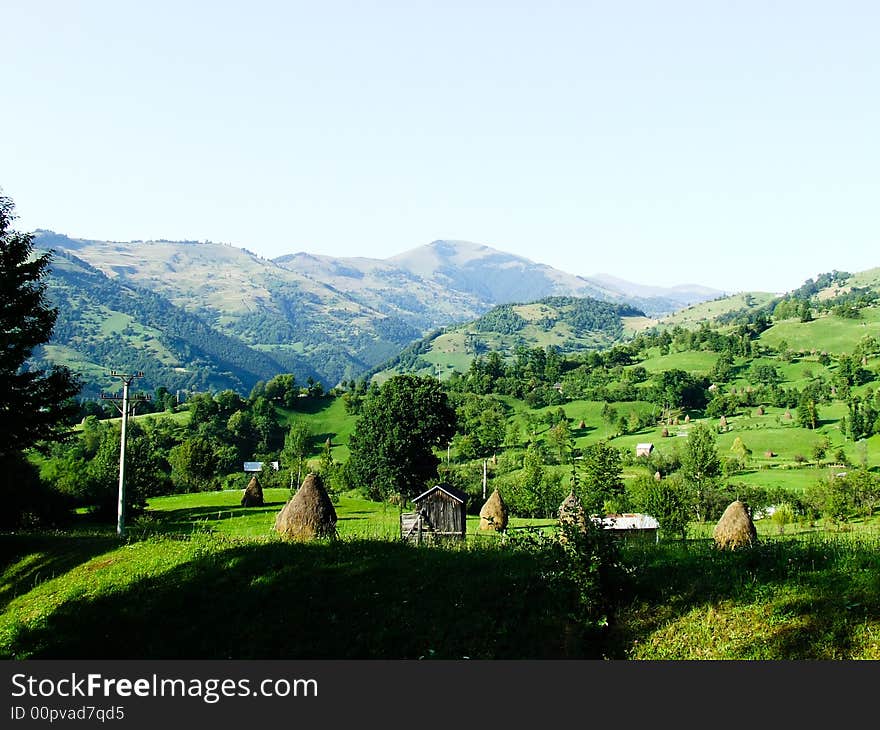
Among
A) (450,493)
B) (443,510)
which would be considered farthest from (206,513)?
(450,493)

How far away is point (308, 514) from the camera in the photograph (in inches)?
1087

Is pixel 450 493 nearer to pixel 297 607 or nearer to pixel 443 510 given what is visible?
pixel 443 510

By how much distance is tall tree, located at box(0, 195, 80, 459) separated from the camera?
73.7 feet

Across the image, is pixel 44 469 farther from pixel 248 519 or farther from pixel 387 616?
pixel 387 616

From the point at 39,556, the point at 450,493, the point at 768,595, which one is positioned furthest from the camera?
the point at 450,493

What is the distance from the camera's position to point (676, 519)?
160 feet

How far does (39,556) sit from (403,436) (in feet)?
143

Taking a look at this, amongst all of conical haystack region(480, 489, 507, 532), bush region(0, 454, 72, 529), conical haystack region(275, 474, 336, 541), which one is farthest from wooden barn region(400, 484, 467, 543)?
bush region(0, 454, 72, 529)

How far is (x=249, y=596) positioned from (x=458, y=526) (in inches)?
1157

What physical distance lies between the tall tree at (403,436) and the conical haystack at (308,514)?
35.2 metres

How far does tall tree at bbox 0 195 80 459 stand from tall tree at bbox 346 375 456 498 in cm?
4091

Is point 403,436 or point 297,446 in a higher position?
point 403,436

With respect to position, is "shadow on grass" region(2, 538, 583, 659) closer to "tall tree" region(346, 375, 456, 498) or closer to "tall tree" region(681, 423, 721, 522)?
"tall tree" region(346, 375, 456, 498)
